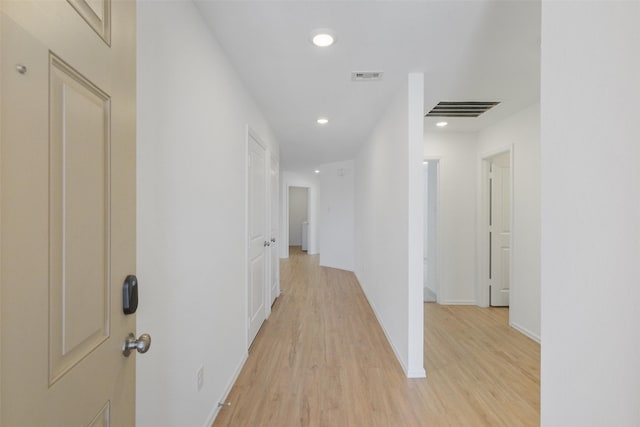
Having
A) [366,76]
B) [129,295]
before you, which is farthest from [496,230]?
[129,295]

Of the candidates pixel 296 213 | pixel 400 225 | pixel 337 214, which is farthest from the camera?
pixel 296 213

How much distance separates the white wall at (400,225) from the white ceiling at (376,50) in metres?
0.29

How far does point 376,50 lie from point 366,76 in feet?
1.28

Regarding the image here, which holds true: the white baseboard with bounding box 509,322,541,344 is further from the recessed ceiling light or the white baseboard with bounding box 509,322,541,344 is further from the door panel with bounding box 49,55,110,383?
the door panel with bounding box 49,55,110,383

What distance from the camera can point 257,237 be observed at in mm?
3168

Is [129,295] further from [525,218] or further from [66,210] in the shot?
[525,218]

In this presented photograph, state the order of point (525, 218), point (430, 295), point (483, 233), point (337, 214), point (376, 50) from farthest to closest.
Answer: point (337, 214) < point (430, 295) < point (483, 233) < point (525, 218) < point (376, 50)

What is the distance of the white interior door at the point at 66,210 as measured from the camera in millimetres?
457

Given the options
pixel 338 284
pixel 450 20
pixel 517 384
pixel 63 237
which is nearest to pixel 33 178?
pixel 63 237

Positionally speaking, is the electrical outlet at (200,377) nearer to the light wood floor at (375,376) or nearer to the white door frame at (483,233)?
the light wood floor at (375,376)

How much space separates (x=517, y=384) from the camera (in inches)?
87.7

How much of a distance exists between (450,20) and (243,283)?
2.34m

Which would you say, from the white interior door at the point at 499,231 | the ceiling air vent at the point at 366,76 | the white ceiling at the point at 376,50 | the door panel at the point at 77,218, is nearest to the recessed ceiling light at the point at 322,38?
the white ceiling at the point at 376,50

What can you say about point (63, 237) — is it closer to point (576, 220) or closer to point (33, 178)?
point (33, 178)
